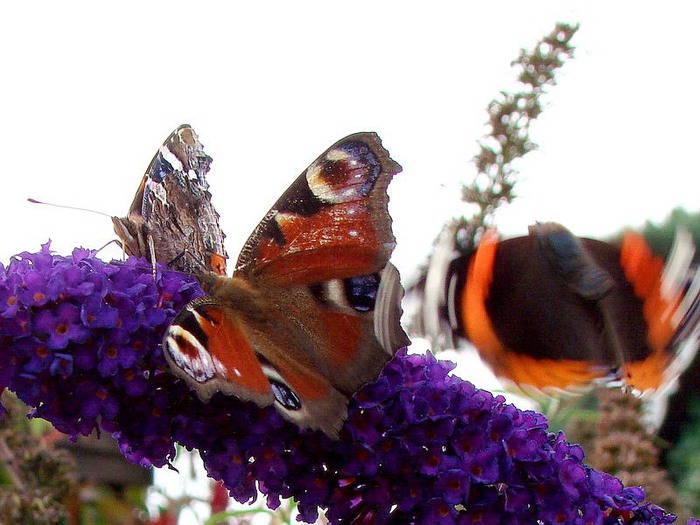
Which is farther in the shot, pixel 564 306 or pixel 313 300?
pixel 564 306

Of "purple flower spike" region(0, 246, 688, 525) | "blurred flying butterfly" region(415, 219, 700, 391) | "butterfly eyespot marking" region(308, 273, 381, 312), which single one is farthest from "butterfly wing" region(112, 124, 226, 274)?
"blurred flying butterfly" region(415, 219, 700, 391)

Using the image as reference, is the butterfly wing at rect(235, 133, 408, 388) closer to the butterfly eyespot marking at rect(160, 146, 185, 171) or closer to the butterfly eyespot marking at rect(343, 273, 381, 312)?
the butterfly eyespot marking at rect(343, 273, 381, 312)

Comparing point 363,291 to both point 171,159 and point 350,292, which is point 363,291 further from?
point 171,159

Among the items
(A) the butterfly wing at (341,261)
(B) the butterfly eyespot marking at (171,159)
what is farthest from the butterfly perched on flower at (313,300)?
(B) the butterfly eyespot marking at (171,159)

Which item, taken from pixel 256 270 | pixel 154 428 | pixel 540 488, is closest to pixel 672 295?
pixel 540 488

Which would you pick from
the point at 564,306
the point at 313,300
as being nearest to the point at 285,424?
the point at 313,300

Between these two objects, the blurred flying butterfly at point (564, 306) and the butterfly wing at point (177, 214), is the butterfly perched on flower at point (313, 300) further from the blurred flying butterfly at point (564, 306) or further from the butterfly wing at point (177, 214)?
the blurred flying butterfly at point (564, 306)

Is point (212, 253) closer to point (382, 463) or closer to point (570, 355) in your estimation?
point (382, 463)
